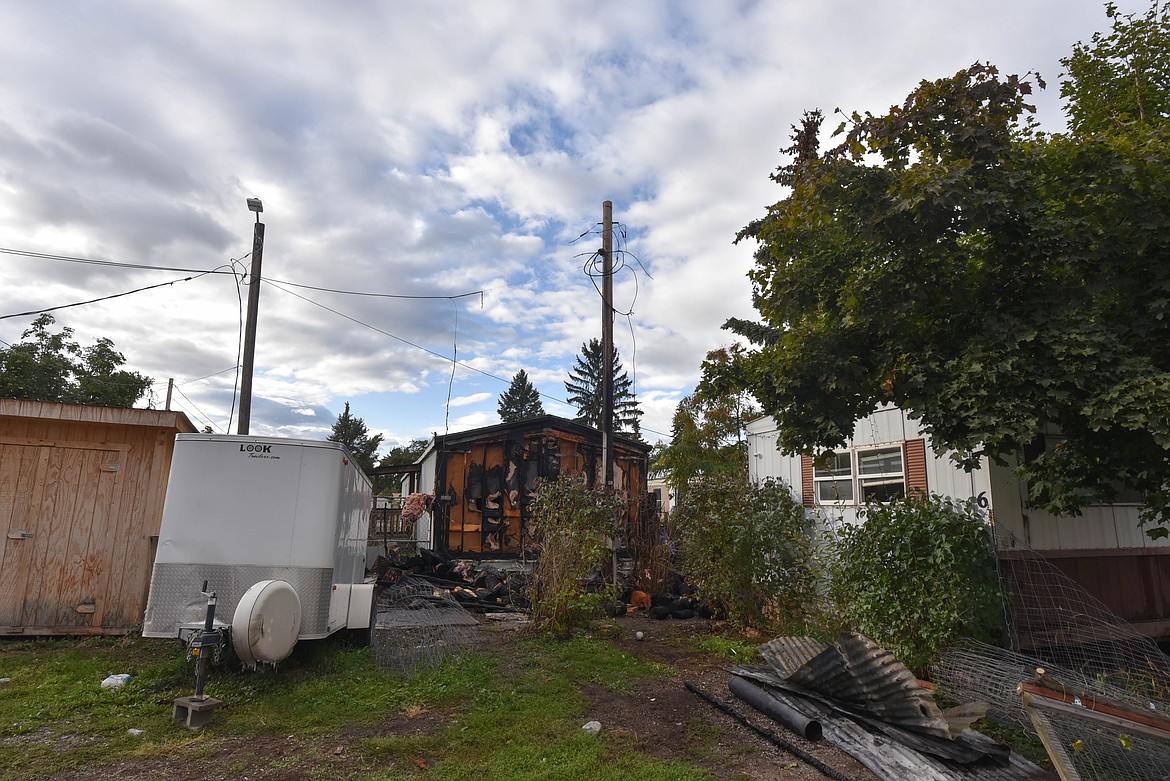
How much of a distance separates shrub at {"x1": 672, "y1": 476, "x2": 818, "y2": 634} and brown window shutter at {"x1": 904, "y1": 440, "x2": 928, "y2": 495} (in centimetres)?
140

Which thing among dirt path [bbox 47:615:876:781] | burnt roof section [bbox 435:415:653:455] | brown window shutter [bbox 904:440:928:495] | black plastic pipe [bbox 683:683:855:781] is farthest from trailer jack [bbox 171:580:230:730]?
burnt roof section [bbox 435:415:653:455]

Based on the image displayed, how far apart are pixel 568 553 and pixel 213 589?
13.6 ft

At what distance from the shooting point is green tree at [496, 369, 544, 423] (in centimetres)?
5422

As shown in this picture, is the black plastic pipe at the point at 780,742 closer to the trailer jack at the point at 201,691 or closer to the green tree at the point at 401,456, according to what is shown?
the trailer jack at the point at 201,691

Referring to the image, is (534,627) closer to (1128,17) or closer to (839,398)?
(839,398)

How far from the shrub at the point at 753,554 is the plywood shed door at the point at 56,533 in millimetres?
7210

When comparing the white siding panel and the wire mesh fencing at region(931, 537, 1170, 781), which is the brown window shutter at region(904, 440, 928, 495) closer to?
the white siding panel

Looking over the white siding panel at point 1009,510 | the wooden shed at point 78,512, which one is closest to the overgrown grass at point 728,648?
the white siding panel at point 1009,510

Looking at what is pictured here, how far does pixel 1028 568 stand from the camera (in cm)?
695

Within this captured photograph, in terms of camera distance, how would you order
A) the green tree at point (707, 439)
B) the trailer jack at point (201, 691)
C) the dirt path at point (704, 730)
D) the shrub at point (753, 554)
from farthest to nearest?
the green tree at point (707, 439)
the shrub at point (753, 554)
the trailer jack at point (201, 691)
the dirt path at point (704, 730)

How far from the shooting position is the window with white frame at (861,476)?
8.45 m

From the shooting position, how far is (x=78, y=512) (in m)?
7.86

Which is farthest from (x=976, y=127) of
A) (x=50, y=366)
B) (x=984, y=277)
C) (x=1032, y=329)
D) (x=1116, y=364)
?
(x=50, y=366)

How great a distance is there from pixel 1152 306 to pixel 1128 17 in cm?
802
